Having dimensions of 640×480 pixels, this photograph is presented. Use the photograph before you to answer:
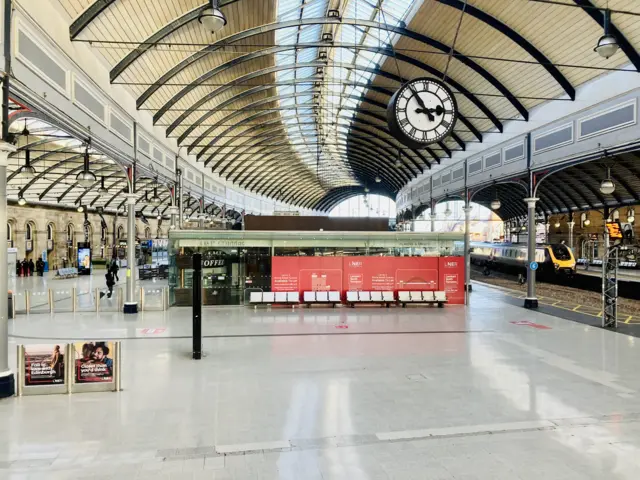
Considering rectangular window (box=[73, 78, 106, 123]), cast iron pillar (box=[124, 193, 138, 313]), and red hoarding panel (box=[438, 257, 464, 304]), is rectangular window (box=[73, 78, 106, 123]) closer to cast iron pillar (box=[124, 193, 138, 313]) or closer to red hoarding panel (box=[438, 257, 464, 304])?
cast iron pillar (box=[124, 193, 138, 313])

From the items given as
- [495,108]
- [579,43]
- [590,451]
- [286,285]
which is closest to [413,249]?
[286,285]

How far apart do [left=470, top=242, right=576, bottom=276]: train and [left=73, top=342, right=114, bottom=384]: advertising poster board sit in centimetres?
2402

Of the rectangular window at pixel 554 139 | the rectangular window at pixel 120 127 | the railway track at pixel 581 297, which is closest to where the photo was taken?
the rectangular window at pixel 120 127

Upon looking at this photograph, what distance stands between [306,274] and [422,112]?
10.5 m

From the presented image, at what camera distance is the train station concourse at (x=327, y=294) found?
543 centimetres

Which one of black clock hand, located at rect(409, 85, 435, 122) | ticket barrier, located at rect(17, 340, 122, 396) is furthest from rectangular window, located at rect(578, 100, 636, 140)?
ticket barrier, located at rect(17, 340, 122, 396)

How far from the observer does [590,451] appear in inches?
205

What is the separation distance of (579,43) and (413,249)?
9.19m

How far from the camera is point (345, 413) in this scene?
635 cm

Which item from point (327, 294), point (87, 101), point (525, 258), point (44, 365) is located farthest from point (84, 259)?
point (525, 258)

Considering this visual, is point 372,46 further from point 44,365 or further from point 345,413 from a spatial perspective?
point 44,365

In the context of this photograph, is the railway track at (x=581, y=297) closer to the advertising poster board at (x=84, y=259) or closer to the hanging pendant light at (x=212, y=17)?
the hanging pendant light at (x=212, y=17)

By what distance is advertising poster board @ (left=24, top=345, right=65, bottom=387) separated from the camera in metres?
7.07

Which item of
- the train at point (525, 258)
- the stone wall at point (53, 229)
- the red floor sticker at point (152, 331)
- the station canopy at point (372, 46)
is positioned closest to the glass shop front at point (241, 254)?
the red floor sticker at point (152, 331)
